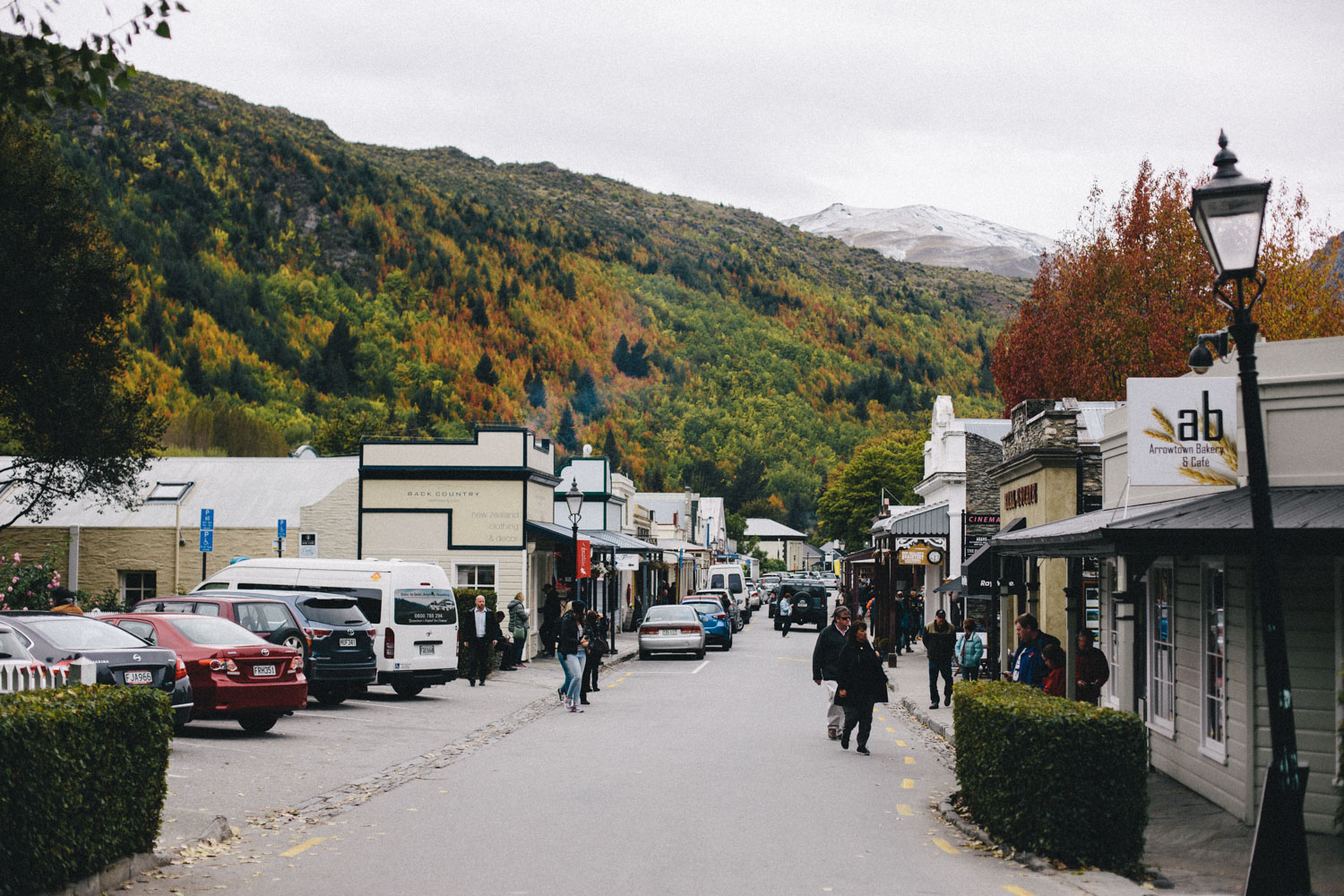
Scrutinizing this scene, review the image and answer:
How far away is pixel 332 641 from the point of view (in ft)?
63.3

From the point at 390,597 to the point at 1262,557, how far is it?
54.2 ft

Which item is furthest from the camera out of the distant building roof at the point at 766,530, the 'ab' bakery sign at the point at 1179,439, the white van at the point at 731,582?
the distant building roof at the point at 766,530

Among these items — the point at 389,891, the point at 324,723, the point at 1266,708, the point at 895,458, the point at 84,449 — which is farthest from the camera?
the point at 895,458

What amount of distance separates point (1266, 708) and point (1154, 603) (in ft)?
14.8

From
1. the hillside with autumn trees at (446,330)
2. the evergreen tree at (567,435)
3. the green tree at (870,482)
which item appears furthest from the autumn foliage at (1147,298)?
the evergreen tree at (567,435)

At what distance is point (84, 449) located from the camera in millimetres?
31266

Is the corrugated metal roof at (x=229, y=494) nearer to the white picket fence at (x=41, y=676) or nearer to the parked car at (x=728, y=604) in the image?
the parked car at (x=728, y=604)

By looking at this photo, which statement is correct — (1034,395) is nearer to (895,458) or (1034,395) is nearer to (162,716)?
(162,716)

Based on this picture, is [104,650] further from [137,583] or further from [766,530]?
[766,530]

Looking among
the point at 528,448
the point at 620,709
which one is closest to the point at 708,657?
the point at 528,448

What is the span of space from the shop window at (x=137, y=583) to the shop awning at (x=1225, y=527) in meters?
29.8

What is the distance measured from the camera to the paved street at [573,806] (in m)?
8.48

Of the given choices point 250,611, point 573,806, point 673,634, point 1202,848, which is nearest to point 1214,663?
point 1202,848

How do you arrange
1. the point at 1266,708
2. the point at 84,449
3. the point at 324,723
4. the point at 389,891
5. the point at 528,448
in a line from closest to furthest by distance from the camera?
the point at 389,891 → the point at 1266,708 → the point at 324,723 → the point at 84,449 → the point at 528,448
